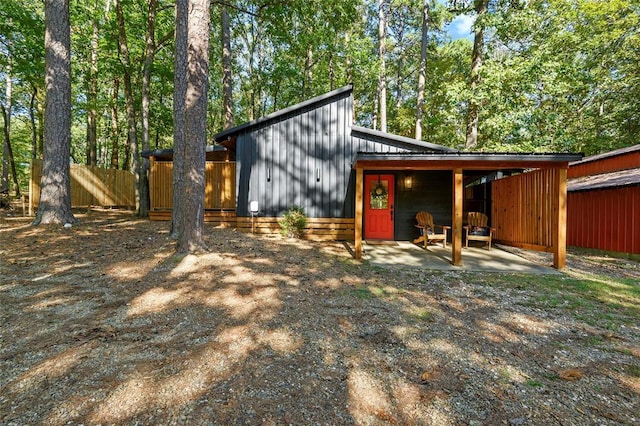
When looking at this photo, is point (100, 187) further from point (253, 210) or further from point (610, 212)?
point (610, 212)

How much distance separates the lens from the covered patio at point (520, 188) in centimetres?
560

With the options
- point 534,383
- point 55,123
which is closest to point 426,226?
point 534,383

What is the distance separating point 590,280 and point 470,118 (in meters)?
8.59

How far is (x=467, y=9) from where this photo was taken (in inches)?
468

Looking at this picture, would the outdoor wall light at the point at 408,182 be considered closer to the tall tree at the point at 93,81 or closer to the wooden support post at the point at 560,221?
the wooden support post at the point at 560,221

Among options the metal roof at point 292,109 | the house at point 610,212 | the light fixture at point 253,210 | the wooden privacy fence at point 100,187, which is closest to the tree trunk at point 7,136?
the wooden privacy fence at point 100,187

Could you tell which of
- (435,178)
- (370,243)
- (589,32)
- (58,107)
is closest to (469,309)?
(370,243)

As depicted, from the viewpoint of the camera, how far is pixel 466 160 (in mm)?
5699

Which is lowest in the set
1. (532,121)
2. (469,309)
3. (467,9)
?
(469,309)

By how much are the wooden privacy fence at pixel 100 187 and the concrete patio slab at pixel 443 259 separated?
13.1m

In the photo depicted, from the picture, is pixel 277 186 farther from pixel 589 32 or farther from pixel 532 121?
pixel 589 32

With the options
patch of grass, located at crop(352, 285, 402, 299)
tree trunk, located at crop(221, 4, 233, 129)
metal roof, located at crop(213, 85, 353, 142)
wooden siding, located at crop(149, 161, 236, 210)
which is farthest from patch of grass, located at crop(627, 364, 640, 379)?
tree trunk, located at crop(221, 4, 233, 129)

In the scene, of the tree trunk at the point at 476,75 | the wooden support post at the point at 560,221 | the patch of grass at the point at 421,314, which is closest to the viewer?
the patch of grass at the point at 421,314

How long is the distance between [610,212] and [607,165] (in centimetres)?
419
